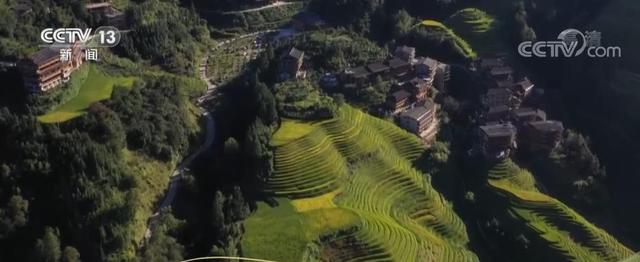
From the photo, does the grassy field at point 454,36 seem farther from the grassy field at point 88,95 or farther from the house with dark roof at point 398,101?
the grassy field at point 88,95

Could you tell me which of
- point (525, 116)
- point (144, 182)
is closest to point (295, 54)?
point (144, 182)

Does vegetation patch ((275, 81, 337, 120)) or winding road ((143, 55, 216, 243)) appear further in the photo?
vegetation patch ((275, 81, 337, 120))

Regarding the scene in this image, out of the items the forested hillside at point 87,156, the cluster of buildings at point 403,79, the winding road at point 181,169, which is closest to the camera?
the forested hillside at point 87,156

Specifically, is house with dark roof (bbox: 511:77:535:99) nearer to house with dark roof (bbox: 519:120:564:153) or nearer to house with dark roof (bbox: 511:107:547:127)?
house with dark roof (bbox: 511:107:547:127)

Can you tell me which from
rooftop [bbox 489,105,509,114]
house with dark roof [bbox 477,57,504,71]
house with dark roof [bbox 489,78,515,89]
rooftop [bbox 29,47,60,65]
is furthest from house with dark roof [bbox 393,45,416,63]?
rooftop [bbox 29,47,60,65]

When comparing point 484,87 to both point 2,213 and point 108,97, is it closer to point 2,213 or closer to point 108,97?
point 108,97

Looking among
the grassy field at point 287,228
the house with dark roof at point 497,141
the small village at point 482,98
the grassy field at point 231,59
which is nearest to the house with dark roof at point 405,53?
the small village at point 482,98

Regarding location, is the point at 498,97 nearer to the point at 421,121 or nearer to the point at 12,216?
A: the point at 421,121
